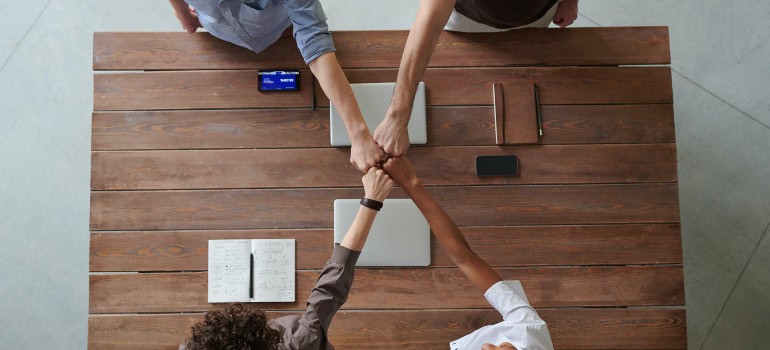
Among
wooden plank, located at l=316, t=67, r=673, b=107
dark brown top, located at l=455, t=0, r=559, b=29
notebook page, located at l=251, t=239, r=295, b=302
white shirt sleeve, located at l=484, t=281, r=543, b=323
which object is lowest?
white shirt sleeve, located at l=484, t=281, r=543, b=323

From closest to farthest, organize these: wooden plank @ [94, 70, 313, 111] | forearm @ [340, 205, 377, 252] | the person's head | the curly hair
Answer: the curly hair
the person's head
forearm @ [340, 205, 377, 252]
wooden plank @ [94, 70, 313, 111]

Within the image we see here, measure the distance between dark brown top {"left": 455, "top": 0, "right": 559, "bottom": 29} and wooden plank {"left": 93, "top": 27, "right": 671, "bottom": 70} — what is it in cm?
11

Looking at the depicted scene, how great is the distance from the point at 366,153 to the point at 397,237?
0.35m

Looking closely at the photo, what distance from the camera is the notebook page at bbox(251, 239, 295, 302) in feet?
6.81

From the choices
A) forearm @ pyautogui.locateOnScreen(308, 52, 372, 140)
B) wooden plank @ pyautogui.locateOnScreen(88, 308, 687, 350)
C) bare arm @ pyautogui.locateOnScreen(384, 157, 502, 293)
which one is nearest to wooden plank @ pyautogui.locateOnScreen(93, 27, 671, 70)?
forearm @ pyautogui.locateOnScreen(308, 52, 372, 140)

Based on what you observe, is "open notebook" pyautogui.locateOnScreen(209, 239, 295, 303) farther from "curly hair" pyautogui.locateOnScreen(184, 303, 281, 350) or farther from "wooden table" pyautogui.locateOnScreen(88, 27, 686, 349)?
"curly hair" pyautogui.locateOnScreen(184, 303, 281, 350)

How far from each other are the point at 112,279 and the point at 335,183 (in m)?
0.93

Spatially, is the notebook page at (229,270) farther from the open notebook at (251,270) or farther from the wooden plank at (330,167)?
the wooden plank at (330,167)

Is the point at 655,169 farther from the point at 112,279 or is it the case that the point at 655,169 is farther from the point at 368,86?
the point at 112,279

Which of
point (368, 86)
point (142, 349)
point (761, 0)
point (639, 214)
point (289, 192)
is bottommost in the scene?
point (142, 349)

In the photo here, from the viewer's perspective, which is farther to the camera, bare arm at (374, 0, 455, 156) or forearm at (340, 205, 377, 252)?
bare arm at (374, 0, 455, 156)

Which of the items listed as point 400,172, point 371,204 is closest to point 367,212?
point 371,204

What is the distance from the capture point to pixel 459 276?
6.88 feet

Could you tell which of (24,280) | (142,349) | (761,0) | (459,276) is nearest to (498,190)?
(459,276)
